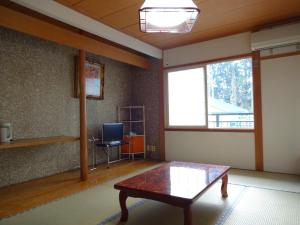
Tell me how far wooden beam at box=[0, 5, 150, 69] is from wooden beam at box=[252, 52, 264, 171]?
7.34 ft

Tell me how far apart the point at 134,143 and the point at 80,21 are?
101 inches

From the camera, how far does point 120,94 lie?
16.0 ft

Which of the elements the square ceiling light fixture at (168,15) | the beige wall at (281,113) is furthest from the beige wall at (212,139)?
the square ceiling light fixture at (168,15)

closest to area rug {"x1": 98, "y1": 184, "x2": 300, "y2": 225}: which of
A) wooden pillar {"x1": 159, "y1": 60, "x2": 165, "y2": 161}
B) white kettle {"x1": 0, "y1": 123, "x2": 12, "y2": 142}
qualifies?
white kettle {"x1": 0, "y1": 123, "x2": 12, "y2": 142}

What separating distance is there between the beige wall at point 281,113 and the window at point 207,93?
587 millimetres

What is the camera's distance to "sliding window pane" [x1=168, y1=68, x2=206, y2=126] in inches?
169

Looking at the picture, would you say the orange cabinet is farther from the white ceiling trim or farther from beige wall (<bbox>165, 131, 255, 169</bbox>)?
the white ceiling trim

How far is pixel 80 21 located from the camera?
9.70 ft

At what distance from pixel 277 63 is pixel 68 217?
3.51 m

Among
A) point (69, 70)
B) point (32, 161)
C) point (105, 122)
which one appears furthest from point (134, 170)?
point (69, 70)

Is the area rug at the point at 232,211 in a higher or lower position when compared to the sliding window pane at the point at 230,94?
lower

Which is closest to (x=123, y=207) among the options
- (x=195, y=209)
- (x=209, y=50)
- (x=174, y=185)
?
A: (x=174, y=185)

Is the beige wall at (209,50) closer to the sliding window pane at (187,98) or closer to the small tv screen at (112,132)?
the sliding window pane at (187,98)

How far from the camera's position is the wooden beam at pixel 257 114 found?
3566mm
